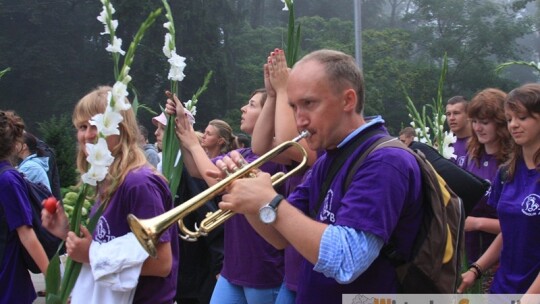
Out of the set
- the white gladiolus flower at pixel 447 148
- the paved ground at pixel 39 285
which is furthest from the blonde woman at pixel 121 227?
the paved ground at pixel 39 285

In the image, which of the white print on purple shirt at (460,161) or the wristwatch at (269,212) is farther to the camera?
the white print on purple shirt at (460,161)

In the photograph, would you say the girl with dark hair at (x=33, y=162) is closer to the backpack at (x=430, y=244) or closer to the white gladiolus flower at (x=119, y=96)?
the white gladiolus flower at (x=119, y=96)

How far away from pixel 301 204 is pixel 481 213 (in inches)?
87.4

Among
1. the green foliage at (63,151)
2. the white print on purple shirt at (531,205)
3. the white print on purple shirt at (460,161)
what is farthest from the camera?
the green foliage at (63,151)

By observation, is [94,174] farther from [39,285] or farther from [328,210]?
[39,285]

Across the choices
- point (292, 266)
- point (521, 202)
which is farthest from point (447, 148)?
point (292, 266)

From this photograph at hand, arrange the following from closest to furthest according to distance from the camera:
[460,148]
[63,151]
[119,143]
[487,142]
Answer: [119,143] → [487,142] → [460,148] → [63,151]

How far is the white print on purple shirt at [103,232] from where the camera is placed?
2.90 m

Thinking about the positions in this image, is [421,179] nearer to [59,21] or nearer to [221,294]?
[221,294]

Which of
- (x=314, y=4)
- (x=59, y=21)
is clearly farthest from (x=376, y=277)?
(x=314, y=4)

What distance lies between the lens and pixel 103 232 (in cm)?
292

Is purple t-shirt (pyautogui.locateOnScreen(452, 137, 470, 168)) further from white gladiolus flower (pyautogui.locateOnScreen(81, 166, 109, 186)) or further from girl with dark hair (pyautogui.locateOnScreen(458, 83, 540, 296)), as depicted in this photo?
white gladiolus flower (pyautogui.locateOnScreen(81, 166, 109, 186))

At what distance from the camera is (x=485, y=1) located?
126 ft

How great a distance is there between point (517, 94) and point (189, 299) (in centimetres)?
284
